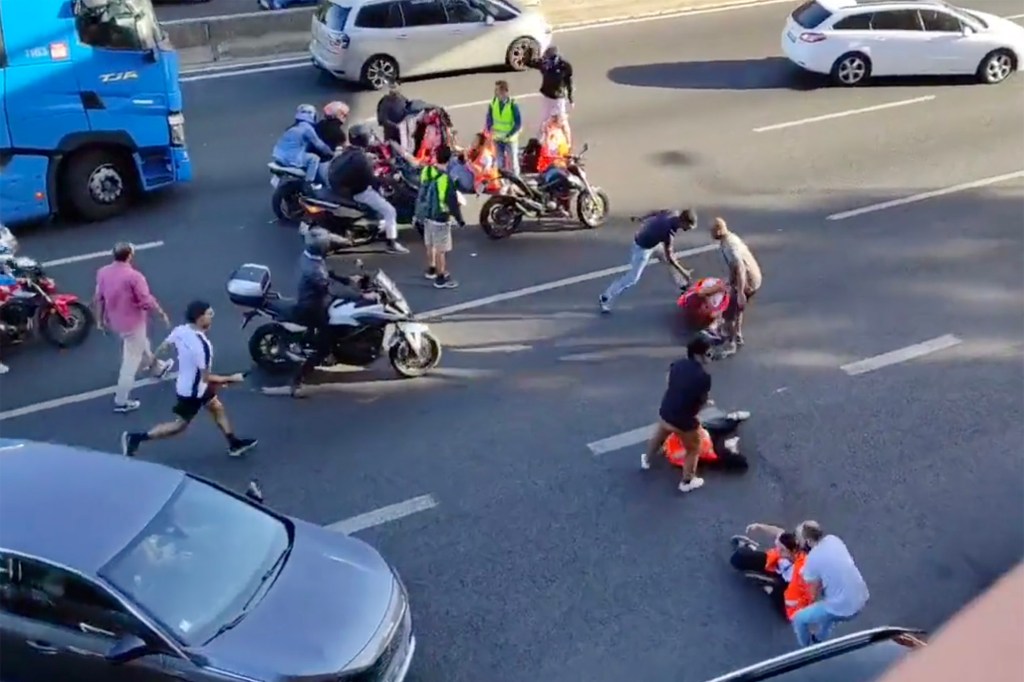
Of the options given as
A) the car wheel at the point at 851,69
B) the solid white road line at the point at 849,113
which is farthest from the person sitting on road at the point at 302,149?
the car wheel at the point at 851,69

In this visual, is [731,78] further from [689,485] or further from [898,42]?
[689,485]

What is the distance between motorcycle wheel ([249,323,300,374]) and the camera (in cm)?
1194

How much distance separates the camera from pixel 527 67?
69.5 ft

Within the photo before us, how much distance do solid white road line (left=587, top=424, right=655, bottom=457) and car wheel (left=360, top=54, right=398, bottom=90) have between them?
10.7 metres

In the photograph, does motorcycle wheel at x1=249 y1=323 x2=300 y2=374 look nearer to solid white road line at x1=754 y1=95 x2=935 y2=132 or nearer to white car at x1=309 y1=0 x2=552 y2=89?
white car at x1=309 y1=0 x2=552 y2=89

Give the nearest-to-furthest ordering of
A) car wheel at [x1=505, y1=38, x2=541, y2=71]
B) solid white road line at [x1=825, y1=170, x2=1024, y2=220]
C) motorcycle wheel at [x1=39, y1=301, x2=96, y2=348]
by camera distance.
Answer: motorcycle wheel at [x1=39, y1=301, x2=96, y2=348]
solid white road line at [x1=825, y1=170, x2=1024, y2=220]
car wheel at [x1=505, y1=38, x2=541, y2=71]

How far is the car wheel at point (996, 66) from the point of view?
813 inches

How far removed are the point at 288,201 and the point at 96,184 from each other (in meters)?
2.44

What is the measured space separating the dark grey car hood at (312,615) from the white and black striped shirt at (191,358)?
93.4 inches

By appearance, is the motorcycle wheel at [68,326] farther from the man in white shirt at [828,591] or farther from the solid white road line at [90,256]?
the man in white shirt at [828,591]

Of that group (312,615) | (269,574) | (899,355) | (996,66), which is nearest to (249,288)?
(269,574)

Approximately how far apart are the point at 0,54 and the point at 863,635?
39.5 ft

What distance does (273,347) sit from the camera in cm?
1202

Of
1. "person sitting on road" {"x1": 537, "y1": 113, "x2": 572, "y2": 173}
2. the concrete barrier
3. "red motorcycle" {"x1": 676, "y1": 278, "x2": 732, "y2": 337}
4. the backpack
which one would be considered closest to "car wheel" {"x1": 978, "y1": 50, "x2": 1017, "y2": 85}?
the concrete barrier
